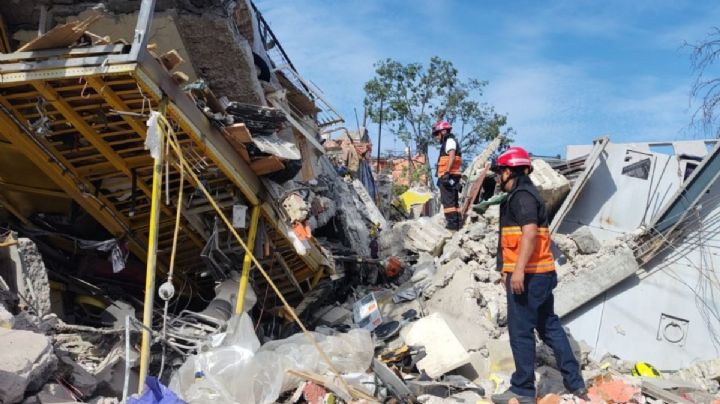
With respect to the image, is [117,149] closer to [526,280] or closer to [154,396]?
[154,396]

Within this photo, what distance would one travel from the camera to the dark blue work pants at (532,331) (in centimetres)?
441

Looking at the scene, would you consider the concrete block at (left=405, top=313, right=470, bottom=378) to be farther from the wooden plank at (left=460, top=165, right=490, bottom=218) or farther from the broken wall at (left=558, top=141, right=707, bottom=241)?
the wooden plank at (left=460, top=165, right=490, bottom=218)

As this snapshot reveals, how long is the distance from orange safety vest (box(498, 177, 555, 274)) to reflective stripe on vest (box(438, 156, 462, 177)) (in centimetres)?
385

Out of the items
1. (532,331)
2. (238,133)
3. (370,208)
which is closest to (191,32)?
(238,133)

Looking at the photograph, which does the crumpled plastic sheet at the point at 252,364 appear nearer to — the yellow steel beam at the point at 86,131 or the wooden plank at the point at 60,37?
the yellow steel beam at the point at 86,131

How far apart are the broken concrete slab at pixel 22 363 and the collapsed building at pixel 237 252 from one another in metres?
0.01

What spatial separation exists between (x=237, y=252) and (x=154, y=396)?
2256mm

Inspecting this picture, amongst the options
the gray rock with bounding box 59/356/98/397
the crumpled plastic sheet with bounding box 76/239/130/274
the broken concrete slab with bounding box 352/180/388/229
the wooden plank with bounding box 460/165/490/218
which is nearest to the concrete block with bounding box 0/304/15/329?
the gray rock with bounding box 59/356/98/397

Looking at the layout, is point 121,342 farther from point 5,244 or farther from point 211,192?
point 211,192

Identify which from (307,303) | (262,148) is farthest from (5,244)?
(307,303)

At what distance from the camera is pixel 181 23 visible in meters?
5.03

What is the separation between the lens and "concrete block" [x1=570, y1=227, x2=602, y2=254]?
707cm

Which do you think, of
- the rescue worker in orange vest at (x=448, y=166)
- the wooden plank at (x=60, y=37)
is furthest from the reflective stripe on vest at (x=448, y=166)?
the wooden plank at (x=60, y=37)

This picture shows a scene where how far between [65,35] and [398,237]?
19.9ft
